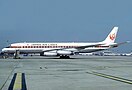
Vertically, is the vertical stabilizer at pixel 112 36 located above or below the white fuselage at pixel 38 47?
above

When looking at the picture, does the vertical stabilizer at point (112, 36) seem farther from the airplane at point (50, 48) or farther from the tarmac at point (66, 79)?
the tarmac at point (66, 79)

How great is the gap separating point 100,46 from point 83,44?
424 cm

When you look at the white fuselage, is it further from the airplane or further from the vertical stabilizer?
the vertical stabilizer

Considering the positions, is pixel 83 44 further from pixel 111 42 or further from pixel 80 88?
pixel 80 88

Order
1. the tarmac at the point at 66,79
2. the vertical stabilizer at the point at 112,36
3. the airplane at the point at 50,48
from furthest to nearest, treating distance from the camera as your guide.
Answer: the vertical stabilizer at the point at 112,36
the airplane at the point at 50,48
the tarmac at the point at 66,79

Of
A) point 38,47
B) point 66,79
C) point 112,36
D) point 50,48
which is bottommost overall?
point 66,79

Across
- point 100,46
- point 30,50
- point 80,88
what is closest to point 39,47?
point 30,50

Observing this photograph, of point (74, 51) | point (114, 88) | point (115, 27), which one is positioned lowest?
point (114, 88)

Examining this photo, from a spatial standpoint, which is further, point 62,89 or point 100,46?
point 100,46

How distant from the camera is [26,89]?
1151cm

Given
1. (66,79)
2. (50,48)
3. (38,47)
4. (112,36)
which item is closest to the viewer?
(66,79)

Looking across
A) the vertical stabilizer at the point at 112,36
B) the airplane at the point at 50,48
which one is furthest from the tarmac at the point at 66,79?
the vertical stabilizer at the point at 112,36

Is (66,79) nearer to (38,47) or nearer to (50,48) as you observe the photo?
(38,47)

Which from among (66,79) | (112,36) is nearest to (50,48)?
(112,36)
